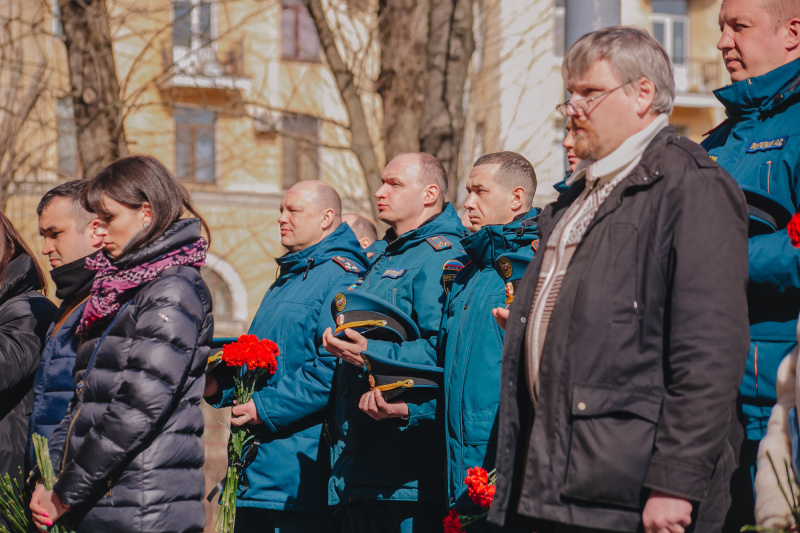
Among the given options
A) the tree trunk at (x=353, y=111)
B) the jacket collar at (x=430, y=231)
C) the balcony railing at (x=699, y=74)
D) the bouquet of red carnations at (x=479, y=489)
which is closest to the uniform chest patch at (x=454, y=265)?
the jacket collar at (x=430, y=231)

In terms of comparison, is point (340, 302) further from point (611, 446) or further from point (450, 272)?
point (611, 446)

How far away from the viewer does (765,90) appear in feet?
10.3

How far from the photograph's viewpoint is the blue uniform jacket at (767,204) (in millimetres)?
2787

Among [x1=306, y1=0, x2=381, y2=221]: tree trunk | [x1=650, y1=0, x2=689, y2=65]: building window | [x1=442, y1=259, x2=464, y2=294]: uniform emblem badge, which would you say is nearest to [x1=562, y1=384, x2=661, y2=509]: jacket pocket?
[x1=442, y1=259, x2=464, y2=294]: uniform emblem badge

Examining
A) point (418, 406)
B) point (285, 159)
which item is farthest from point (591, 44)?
point (285, 159)

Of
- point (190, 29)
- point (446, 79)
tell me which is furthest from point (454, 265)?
point (190, 29)

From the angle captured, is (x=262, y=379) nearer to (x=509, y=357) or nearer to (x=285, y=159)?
(x=509, y=357)

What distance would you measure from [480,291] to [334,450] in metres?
1.15

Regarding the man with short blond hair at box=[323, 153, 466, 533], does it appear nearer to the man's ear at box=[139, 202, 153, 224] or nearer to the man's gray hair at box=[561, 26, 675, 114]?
the man's ear at box=[139, 202, 153, 224]

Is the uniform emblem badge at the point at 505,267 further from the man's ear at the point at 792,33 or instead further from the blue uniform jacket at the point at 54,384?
the blue uniform jacket at the point at 54,384

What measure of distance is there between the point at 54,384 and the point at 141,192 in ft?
3.03

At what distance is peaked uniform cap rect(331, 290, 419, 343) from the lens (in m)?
4.25

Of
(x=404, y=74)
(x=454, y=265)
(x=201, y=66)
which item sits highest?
(x=201, y=66)

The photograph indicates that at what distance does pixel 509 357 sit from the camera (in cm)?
281
